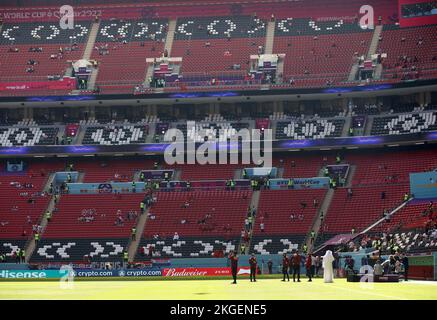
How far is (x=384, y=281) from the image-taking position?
1898 inches
